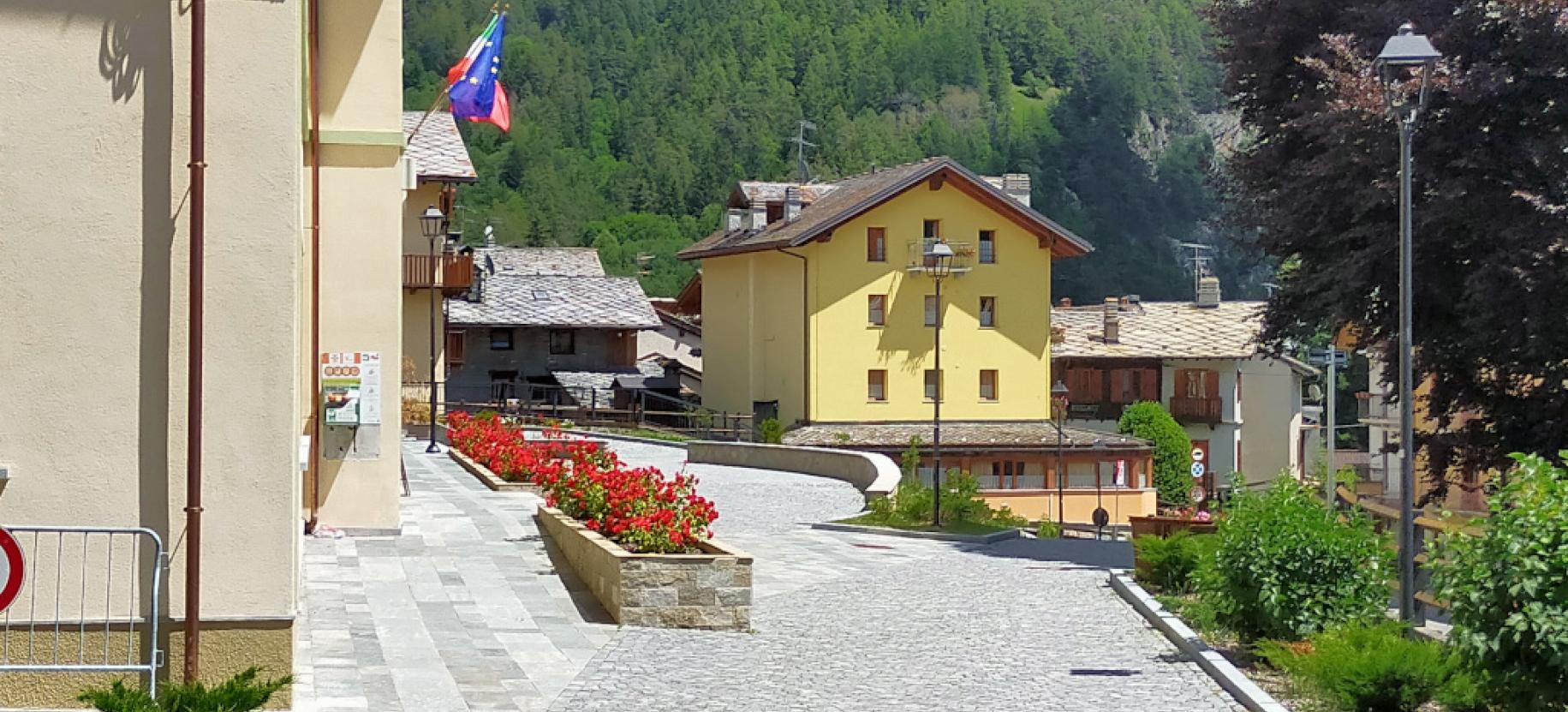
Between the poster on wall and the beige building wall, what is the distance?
30.3 ft

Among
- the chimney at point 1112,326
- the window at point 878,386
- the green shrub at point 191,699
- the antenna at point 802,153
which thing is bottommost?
the green shrub at point 191,699

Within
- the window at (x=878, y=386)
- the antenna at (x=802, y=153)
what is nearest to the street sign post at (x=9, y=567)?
the window at (x=878, y=386)

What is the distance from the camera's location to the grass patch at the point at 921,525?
88.2ft

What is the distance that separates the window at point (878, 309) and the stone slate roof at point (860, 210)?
3.08 m

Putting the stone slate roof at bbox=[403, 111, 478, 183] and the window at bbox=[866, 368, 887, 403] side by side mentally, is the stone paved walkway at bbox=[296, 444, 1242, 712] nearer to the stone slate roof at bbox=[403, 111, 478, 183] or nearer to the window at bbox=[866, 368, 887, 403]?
the stone slate roof at bbox=[403, 111, 478, 183]

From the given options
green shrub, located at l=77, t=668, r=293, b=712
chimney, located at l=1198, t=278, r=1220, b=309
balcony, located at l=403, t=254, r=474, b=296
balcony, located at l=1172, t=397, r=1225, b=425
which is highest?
chimney, located at l=1198, t=278, r=1220, b=309

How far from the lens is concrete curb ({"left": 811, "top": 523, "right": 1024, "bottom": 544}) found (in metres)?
25.9

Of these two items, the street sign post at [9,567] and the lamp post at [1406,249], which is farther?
the lamp post at [1406,249]

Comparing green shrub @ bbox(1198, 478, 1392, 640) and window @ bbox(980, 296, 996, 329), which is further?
window @ bbox(980, 296, 996, 329)

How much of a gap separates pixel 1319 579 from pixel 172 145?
25.0 feet

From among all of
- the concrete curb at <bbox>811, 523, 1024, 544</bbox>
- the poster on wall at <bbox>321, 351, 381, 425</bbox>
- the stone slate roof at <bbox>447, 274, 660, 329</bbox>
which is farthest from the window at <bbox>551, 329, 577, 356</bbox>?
the poster on wall at <bbox>321, 351, 381, 425</bbox>

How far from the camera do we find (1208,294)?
253 feet

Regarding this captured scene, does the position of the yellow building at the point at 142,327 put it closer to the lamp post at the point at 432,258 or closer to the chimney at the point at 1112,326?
the lamp post at the point at 432,258

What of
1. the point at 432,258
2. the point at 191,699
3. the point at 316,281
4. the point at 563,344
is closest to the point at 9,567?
the point at 191,699
